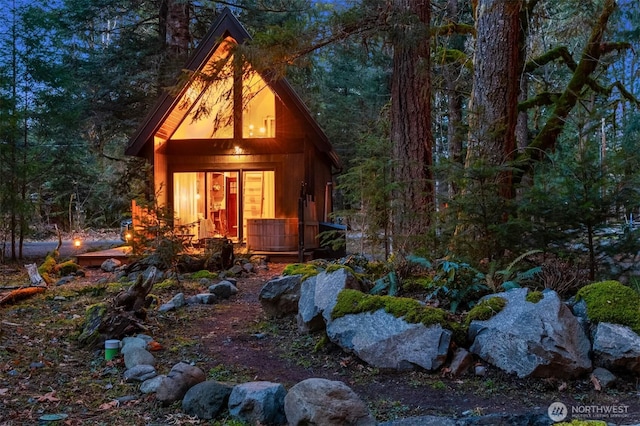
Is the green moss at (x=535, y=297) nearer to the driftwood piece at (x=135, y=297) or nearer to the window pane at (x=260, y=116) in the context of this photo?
the driftwood piece at (x=135, y=297)

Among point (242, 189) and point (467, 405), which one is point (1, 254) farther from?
point (467, 405)

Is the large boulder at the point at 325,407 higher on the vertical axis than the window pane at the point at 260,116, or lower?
lower

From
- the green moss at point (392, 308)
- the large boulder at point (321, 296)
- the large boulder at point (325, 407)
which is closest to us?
the large boulder at point (325, 407)

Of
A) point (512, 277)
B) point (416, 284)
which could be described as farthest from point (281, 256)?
point (512, 277)

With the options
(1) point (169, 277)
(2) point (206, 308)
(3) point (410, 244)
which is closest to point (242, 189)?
(1) point (169, 277)

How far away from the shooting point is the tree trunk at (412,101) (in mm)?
6523

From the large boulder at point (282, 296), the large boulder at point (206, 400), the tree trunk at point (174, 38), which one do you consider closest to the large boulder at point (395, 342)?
the large boulder at point (206, 400)

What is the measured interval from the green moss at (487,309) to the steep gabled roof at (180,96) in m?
7.79

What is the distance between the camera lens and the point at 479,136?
16.8ft

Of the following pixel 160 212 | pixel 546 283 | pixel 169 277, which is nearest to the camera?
pixel 546 283

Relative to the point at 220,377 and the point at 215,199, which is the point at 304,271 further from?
the point at 215,199

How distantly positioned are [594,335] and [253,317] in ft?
11.8

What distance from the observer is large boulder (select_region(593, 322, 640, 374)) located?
3.18 metres

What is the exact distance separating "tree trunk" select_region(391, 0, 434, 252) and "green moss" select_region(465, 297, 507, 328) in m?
2.75
